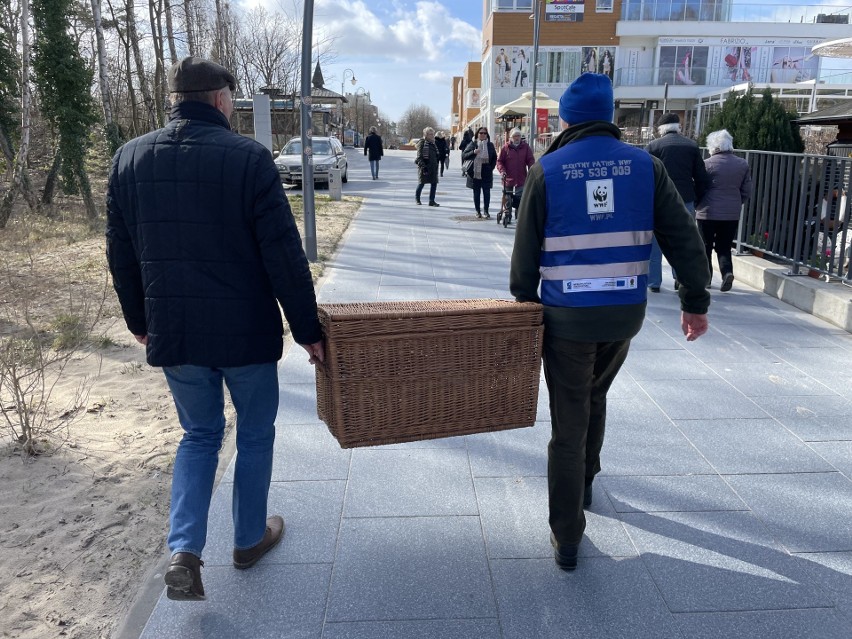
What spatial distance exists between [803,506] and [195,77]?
3.27m

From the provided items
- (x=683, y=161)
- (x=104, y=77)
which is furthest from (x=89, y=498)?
(x=104, y=77)

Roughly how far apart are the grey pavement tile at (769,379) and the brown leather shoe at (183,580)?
385cm

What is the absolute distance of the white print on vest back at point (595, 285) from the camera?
8.83 ft

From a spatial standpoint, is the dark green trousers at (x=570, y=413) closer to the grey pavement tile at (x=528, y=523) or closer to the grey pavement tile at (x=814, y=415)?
the grey pavement tile at (x=528, y=523)

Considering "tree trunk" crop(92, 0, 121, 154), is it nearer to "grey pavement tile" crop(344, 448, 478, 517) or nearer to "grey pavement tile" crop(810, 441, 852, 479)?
"grey pavement tile" crop(344, 448, 478, 517)

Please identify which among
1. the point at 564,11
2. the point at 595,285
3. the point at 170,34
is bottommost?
the point at 595,285

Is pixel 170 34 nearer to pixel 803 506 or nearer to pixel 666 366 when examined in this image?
pixel 666 366

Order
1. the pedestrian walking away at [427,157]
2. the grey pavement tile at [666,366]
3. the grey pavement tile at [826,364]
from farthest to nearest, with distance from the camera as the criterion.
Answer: the pedestrian walking away at [427,157] < the grey pavement tile at [666,366] < the grey pavement tile at [826,364]

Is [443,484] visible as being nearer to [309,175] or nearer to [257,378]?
[257,378]

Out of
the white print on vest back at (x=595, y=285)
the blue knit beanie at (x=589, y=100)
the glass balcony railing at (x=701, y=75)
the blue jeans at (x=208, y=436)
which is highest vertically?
the glass balcony railing at (x=701, y=75)

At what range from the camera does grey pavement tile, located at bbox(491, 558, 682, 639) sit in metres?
2.59

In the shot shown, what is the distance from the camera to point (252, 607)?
2717mm

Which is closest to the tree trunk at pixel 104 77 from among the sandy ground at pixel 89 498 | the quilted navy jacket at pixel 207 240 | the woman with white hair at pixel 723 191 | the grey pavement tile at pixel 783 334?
the sandy ground at pixel 89 498

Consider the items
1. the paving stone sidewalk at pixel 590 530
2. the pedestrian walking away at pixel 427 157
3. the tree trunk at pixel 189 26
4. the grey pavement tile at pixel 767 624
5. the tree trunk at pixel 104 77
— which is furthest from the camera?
the tree trunk at pixel 189 26
